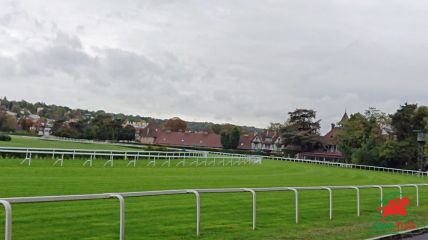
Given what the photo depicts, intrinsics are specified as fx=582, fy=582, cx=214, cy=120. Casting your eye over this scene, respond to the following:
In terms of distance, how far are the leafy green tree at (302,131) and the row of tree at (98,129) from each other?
34.2 metres

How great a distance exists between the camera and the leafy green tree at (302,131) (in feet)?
343

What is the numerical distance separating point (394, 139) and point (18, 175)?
204ft

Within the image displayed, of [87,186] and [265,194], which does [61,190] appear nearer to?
[87,186]

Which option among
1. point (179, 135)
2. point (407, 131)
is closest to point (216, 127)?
point (179, 135)

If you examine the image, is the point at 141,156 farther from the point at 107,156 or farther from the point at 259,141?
the point at 259,141

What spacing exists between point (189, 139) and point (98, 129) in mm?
31373

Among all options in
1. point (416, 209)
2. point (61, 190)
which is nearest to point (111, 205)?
point (61, 190)

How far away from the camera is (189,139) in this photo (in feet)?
466

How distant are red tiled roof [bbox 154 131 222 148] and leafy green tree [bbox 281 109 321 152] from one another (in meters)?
30.6

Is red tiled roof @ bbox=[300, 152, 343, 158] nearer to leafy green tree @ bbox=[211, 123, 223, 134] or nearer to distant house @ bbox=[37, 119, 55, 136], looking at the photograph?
leafy green tree @ bbox=[211, 123, 223, 134]

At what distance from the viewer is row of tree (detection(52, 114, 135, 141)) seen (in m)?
116

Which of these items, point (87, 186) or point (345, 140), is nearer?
point (87, 186)

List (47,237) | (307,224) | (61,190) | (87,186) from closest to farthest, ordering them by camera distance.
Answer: (47,237) < (307,224) < (61,190) < (87,186)

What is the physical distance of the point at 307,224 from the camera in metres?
13.2
